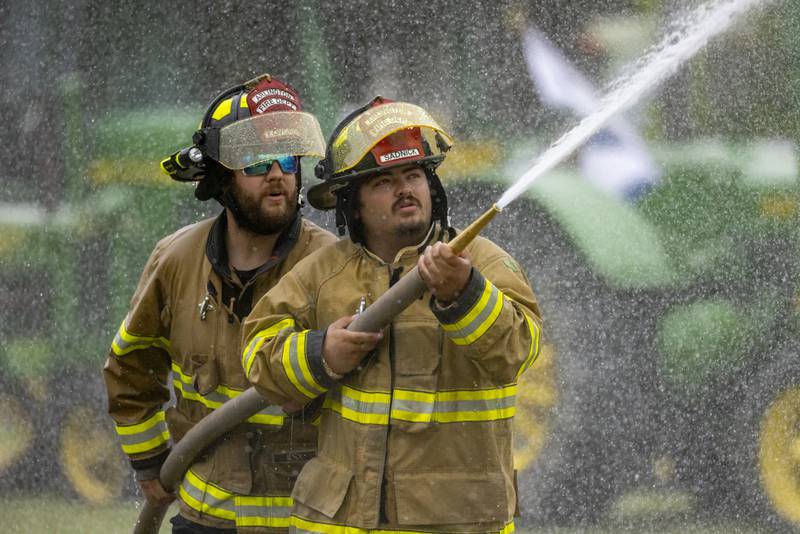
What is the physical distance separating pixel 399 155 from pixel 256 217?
63 cm

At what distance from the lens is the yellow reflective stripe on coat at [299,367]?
290cm

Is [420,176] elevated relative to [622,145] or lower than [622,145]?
lower

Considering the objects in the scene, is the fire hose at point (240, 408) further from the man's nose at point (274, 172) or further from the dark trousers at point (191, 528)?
the man's nose at point (274, 172)

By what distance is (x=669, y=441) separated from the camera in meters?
5.59

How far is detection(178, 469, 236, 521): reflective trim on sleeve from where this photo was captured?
345cm

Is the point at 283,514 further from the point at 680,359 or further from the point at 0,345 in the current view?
the point at 0,345

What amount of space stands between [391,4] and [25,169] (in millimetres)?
1946

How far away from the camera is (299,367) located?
2.90 metres

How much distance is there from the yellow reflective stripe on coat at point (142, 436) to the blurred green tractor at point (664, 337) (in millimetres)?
2030

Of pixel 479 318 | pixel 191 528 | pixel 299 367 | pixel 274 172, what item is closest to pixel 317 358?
pixel 299 367

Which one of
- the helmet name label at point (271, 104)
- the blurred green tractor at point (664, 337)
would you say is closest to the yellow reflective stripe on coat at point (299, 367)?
the helmet name label at point (271, 104)

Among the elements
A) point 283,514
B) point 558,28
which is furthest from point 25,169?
point 283,514

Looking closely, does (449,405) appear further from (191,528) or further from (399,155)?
(191,528)

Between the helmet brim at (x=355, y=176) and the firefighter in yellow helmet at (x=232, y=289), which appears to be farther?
the firefighter in yellow helmet at (x=232, y=289)
